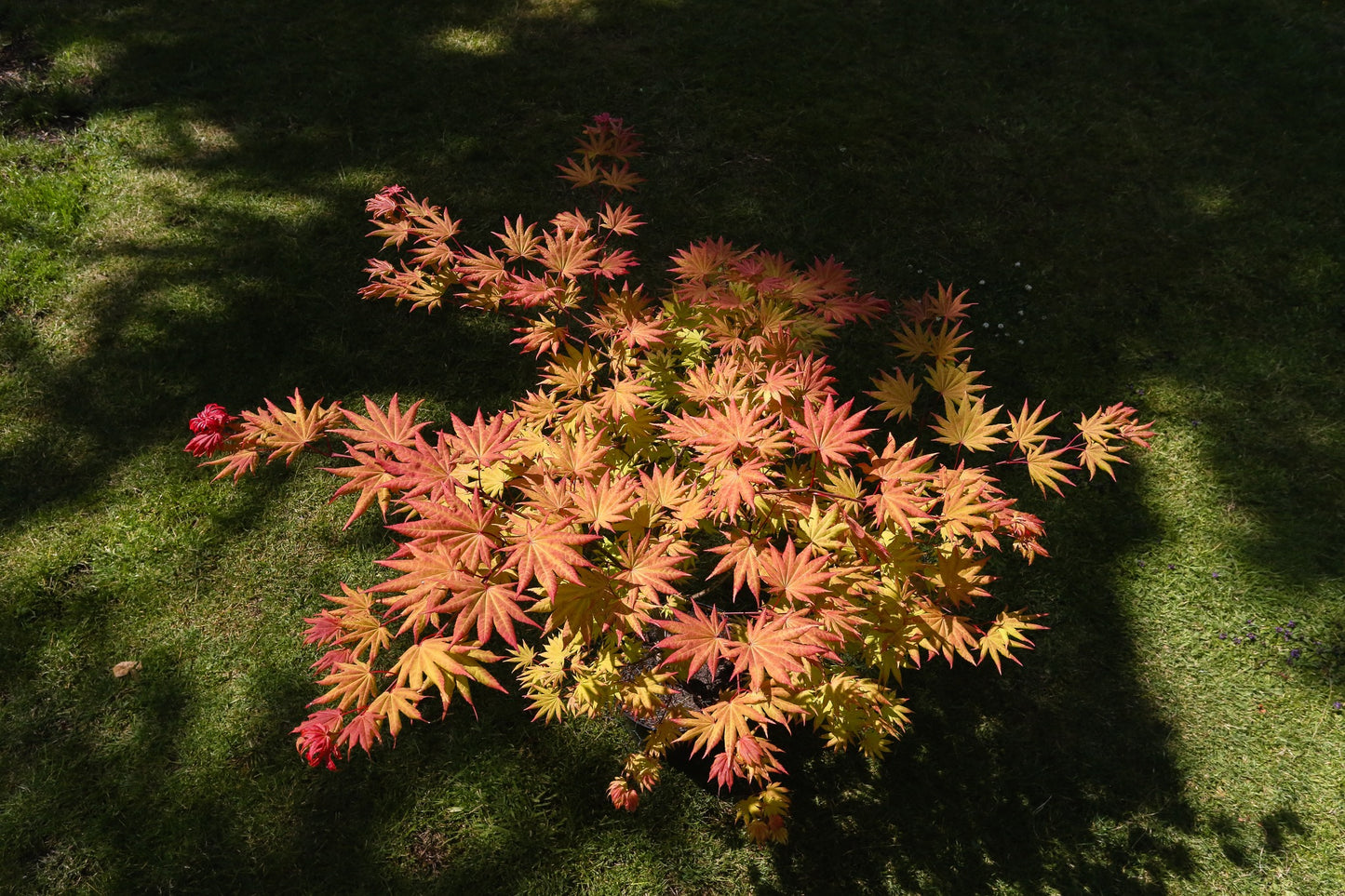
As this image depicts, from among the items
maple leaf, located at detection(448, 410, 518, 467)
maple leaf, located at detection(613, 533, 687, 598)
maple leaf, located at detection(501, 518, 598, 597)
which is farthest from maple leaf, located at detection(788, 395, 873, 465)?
maple leaf, located at detection(448, 410, 518, 467)

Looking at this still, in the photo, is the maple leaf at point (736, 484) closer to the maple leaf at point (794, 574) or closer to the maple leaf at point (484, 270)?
the maple leaf at point (794, 574)

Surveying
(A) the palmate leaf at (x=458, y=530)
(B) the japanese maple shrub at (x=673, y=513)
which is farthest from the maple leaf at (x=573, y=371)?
(A) the palmate leaf at (x=458, y=530)

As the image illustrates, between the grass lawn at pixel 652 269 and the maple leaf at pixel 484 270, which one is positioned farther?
the grass lawn at pixel 652 269

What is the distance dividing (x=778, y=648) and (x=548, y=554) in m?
0.58

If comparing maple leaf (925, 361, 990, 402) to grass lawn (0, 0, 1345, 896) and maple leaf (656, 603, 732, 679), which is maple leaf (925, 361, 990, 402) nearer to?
maple leaf (656, 603, 732, 679)

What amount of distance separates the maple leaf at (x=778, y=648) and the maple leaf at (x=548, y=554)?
17.6 inches

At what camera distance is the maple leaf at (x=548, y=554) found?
5.16 ft

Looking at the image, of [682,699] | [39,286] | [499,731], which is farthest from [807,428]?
[39,286]

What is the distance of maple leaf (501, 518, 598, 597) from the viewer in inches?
61.9

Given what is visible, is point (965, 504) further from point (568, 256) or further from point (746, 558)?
point (568, 256)

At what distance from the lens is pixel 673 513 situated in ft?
6.55

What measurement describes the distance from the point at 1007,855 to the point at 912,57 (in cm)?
546

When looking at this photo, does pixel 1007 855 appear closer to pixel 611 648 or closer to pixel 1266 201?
pixel 611 648

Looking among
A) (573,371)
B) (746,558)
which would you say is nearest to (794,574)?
(746,558)
